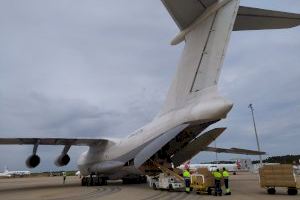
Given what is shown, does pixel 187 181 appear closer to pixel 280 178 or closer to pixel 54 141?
pixel 280 178

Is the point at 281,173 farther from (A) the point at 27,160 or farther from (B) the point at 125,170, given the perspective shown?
(A) the point at 27,160

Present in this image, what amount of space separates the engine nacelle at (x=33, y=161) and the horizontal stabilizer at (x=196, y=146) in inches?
317

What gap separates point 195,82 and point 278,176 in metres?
4.27

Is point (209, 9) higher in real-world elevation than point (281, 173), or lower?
higher

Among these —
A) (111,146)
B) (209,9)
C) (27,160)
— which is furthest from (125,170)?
(209,9)

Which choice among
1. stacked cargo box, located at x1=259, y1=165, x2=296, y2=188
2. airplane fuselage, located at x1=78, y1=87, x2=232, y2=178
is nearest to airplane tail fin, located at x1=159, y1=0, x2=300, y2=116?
airplane fuselage, located at x1=78, y1=87, x2=232, y2=178

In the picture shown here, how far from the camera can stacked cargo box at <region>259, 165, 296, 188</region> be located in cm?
1170

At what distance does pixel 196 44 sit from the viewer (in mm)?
13422

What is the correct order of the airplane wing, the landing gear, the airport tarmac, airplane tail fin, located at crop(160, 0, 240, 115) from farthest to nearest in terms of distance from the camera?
the landing gear, the airplane wing, airplane tail fin, located at crop(160, 0, 240, 115), the airport tarmac

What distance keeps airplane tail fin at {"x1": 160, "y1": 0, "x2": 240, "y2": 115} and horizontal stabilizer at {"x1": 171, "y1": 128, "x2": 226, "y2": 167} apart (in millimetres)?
1686

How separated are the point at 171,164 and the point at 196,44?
5.26 meters

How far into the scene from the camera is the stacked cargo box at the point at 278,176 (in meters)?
11.7

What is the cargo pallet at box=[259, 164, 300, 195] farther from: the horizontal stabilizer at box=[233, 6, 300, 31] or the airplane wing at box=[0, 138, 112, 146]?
the airplane wing at box=[0, 138, 112, 146]

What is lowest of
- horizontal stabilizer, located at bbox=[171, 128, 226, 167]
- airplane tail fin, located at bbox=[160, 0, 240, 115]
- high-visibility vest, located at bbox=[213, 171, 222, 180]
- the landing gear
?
high-visibility vest, located at bbox=[213, 171, 222, 180]
